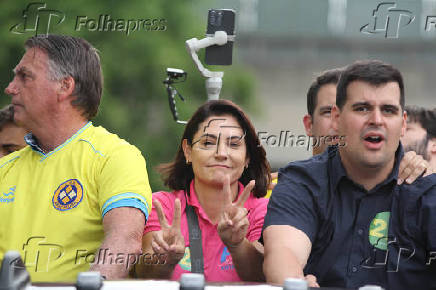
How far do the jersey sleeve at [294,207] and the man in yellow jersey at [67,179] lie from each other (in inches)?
23.1

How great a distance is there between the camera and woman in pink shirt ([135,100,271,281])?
421 centimetres

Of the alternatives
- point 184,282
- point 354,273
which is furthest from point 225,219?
point 184,282

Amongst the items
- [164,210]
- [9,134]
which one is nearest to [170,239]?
[164,210]

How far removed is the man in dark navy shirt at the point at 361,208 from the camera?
162 inches

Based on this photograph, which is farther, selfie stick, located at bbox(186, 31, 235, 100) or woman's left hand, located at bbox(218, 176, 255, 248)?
selfie stick, located at bbox(186, 31, 235, 100)

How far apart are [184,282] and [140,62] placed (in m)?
16.1

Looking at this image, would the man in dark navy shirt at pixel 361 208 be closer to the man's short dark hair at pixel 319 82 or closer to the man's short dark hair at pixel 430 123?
the man's short dark hair at pixel 319 82

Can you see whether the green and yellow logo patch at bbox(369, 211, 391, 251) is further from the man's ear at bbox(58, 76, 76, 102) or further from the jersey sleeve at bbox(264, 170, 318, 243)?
the man's ear at bbox(58, 76, 76, 102)

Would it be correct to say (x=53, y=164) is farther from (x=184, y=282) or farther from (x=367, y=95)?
(x=184, y=282)

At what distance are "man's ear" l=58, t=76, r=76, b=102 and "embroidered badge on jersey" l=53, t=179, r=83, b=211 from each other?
48 cm

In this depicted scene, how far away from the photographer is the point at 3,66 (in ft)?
52.9

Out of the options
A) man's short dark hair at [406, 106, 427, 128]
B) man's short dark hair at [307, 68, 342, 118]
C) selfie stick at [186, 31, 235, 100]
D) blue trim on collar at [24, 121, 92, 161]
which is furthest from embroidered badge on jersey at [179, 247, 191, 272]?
man's short dark hair at [406, 106, 427, 128]

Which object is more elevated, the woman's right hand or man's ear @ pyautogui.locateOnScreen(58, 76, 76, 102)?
man's ear @ pyautogui.locateOnScreen(58, 76, 76, 102)

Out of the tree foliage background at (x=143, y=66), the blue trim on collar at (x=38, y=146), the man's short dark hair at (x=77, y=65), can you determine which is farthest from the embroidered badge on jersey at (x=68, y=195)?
the tree foliage background at (x=143, y=66)
